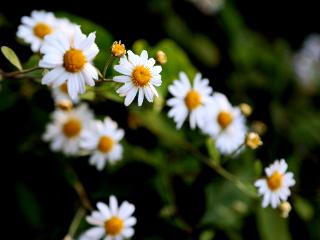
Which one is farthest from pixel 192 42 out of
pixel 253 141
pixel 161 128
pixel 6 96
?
pixel 6 96

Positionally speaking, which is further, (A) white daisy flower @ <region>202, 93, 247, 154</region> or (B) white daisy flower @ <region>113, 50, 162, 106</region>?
(A) white daisy flower @ <region>202, 93, 247, 154</region>

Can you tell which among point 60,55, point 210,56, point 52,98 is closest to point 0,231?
point 52,98

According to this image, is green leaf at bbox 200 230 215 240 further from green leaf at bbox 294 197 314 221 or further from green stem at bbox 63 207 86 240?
green leaf at bbox 294 197 314 221

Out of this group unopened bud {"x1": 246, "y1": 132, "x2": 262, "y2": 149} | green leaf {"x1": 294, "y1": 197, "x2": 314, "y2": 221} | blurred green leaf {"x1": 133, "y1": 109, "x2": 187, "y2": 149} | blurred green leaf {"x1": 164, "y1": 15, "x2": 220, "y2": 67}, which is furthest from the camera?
blurred green leaf {"x1": 164, "y1": 15, "x2": 220, "y2": 67}

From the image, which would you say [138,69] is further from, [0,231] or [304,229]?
[304,229]

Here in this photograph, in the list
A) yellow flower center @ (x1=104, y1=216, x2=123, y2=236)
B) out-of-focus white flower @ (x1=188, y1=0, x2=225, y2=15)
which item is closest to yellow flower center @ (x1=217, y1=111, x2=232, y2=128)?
yellow flower center @ (x1=104, y1=216, x2=123, y2=236)

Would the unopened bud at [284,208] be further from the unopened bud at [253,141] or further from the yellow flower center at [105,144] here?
the yellow flower center at [105,144]
